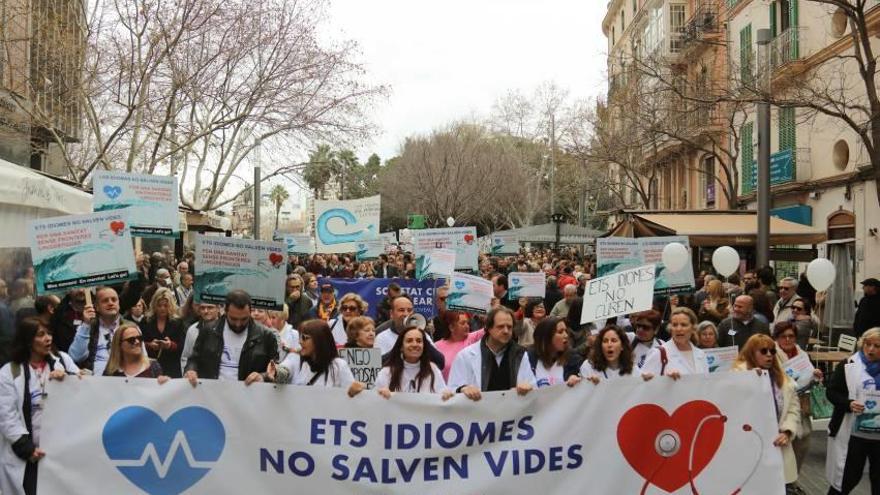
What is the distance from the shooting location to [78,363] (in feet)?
24.3

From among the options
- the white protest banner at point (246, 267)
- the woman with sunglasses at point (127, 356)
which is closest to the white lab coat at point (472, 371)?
the woman with sunglasses at point (127, 356)

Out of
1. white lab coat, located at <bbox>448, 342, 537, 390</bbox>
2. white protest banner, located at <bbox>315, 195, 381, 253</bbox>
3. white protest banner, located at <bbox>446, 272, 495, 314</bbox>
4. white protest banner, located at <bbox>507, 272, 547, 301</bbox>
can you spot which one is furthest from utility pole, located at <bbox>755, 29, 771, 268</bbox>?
white lab coat, located at <bbox>448, 342, 537, 390</bbox>

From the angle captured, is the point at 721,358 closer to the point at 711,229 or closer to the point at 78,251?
the point at 78,251

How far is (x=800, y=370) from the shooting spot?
7.24 meters

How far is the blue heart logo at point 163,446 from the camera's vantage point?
18.1 ft

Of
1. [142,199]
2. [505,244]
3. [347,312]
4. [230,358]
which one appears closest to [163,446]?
[230,358]

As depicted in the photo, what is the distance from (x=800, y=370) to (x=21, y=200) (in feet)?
24.7

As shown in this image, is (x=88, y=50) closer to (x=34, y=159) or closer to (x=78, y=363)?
(x=34, y=159)

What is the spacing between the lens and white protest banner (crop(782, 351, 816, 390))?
23.4 ft

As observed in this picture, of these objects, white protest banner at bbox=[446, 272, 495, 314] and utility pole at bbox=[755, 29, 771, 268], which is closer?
white protest banner at bbox=[446, 272, 495, 314]

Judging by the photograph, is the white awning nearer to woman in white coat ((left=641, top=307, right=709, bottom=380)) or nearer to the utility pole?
woman in white coat ((left=641, top=307, right=709, bottom=380))

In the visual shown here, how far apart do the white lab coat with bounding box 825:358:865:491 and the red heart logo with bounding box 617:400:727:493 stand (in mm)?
1565

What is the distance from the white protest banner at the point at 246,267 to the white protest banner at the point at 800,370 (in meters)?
4.43

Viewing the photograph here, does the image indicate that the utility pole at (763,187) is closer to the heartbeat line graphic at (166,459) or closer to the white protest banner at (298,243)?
the white protest banner at (298,243)
